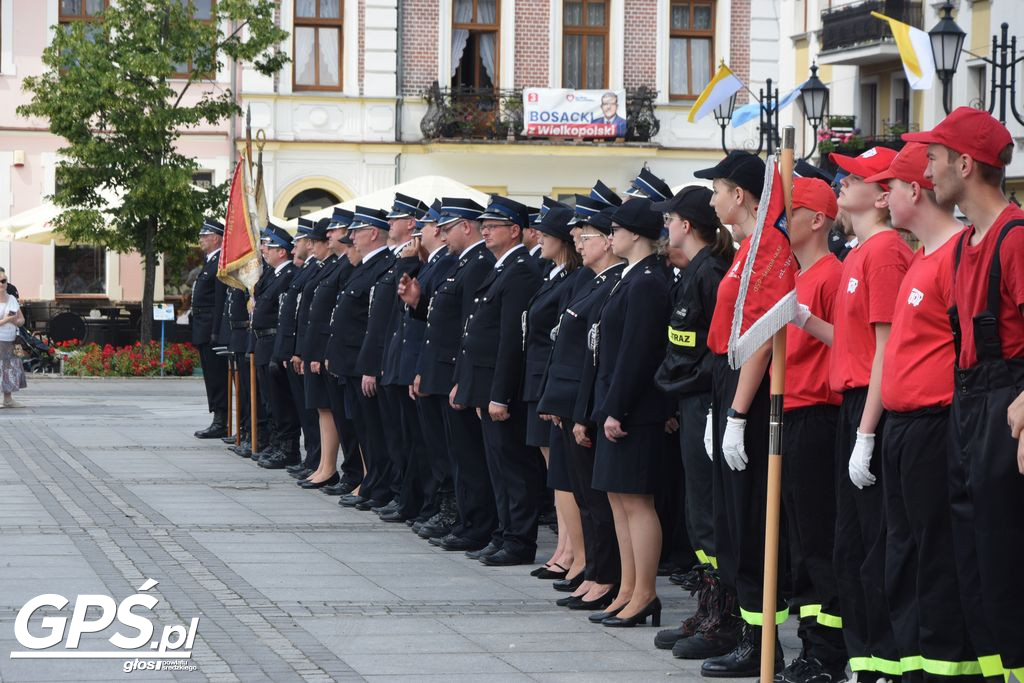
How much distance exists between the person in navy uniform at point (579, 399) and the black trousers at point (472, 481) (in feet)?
6.95

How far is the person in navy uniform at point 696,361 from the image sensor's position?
8461mm

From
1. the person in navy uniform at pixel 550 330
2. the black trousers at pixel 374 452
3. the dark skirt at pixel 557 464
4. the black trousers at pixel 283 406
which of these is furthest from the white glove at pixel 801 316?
the black trousers at pixel 283 406

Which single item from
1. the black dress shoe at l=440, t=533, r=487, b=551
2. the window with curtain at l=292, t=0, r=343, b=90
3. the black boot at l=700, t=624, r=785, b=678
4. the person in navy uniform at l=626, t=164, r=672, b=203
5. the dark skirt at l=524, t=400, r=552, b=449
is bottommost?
the black dress shoe at l=440, t=533, r=487, b=551

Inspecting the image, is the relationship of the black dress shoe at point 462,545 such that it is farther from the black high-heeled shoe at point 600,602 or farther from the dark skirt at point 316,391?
the dark skirt at point 316,391

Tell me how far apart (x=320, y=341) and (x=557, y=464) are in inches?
205

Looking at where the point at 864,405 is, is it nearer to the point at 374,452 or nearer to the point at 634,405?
the point at 634,405

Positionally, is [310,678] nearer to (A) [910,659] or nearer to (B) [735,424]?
(B) [735,424]

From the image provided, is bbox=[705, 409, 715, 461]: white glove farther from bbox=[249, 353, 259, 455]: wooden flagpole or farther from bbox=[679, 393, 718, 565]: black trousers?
bbox=[249, 353, 259, 455]: wooden flagpole

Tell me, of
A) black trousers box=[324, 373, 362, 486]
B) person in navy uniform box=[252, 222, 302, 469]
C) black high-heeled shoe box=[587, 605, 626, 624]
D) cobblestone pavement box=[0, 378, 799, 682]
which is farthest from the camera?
person in navy uniform box=[252, 222, 302, 469]

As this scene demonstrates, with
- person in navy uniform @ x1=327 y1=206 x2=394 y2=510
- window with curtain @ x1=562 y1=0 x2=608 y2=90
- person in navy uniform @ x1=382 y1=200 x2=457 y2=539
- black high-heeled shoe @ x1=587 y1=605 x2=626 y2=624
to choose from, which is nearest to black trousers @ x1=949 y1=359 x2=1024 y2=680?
black high-heeled shoe @ x1=587 y1=605 x2=626 y2=624

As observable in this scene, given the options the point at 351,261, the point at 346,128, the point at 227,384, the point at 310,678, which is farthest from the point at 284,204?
the point at 310,678

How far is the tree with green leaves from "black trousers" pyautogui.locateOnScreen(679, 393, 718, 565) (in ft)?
77.5

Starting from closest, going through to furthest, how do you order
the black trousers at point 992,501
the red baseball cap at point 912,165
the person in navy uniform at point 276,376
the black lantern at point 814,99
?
the black trousers at point 992,501, the red baseball cap at point 912,165, the person in navy uniform at point 276,376, the black lantern at point 814,99

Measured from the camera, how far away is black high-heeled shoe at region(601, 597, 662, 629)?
9.11 metres
